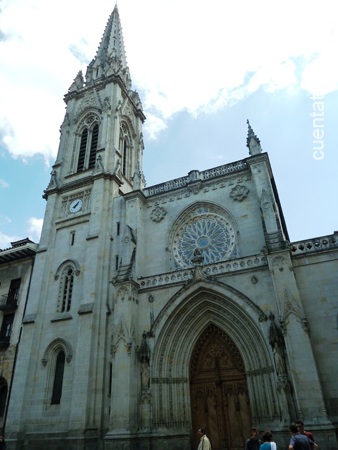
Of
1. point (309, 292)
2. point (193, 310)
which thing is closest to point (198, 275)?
point (193, 310)

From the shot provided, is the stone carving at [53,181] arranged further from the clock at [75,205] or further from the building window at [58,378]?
the building window at [58,378]

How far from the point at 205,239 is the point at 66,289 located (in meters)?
8.73

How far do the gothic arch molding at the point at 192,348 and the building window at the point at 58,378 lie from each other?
5.56 m

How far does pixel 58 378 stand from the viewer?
18.5 metres

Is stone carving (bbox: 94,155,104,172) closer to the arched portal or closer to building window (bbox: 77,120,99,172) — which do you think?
building window (bbox: 77,120,99,172)

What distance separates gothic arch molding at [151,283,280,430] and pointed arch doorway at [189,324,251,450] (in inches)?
19.0

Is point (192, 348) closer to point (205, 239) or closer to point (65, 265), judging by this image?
point (205, 239)

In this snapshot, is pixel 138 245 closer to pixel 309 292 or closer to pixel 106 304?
pixel 106 304

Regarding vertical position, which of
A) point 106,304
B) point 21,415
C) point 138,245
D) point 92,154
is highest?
point 92,154

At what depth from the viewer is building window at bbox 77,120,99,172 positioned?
26.1 m

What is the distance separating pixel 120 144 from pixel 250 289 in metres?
16.4

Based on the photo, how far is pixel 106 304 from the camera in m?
19.1

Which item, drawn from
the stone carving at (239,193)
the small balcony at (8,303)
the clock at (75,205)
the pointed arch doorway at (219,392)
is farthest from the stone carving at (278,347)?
the small balcony at (8,303)

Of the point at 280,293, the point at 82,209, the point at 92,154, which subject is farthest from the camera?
the point at 92,154
